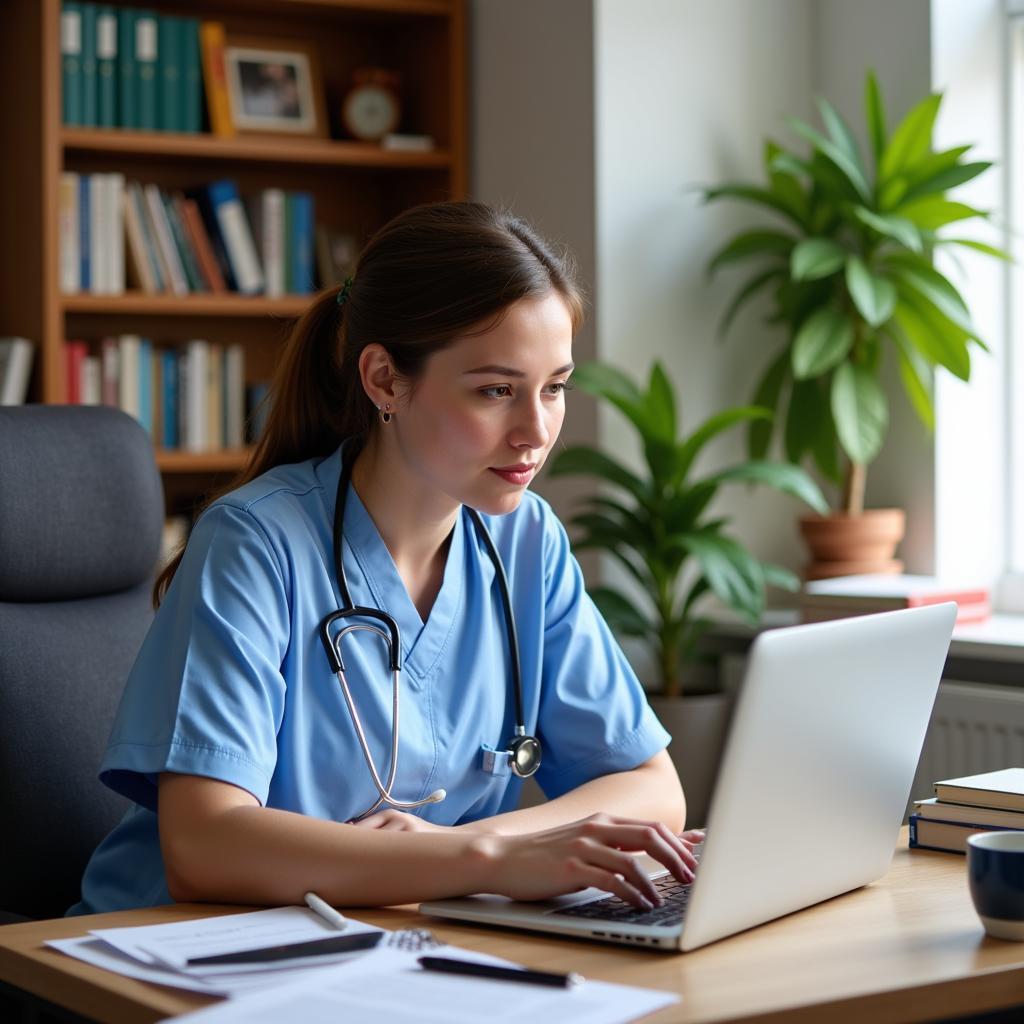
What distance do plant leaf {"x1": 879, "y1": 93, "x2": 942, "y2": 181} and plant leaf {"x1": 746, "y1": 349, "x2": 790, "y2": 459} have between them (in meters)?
0.41

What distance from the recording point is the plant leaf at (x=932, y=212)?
2.90 meters

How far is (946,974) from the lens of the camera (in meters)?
1.06

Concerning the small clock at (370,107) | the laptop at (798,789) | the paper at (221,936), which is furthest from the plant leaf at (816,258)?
the paper at (221,936)

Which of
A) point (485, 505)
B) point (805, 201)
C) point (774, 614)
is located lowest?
point (774, 614)

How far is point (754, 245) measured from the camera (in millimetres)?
3090

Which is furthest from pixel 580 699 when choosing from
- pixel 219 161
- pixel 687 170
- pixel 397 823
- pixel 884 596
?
pixel 219 161

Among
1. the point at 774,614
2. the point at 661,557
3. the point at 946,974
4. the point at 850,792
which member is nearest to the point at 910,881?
the point at 850,792

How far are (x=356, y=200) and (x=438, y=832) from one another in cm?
268

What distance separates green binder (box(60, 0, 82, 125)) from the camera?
3.24 m

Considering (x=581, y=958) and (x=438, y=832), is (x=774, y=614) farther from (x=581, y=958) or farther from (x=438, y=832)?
(x=581, y=958)

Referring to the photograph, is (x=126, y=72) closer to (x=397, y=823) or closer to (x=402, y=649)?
(x=402, y=649)

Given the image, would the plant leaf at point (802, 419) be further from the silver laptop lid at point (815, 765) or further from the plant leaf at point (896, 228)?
the silver laptop lid at point (815, 765)

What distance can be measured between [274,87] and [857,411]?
1.50 metres

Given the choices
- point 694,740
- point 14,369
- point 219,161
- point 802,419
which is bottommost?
point 694,740
